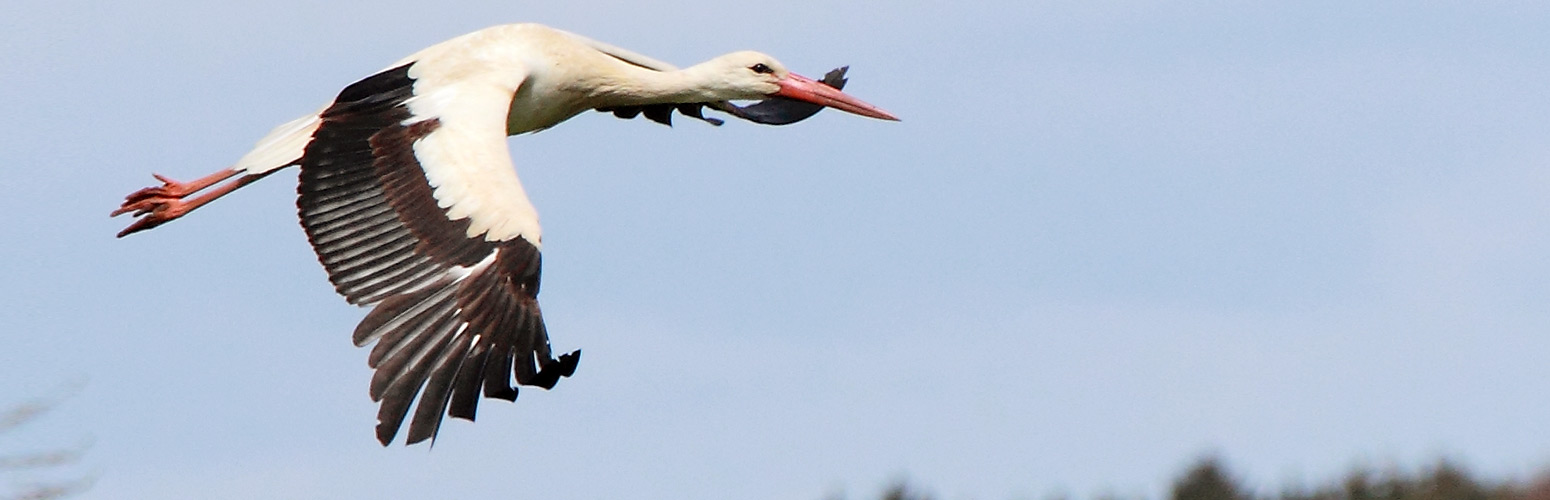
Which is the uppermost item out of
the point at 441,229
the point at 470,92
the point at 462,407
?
the point at 470,92

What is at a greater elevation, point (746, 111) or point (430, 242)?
point (746, 111)

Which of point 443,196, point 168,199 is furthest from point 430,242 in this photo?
point 168,199

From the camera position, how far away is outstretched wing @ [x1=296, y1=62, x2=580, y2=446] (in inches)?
393

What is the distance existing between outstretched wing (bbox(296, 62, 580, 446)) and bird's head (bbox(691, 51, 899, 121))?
1.67m

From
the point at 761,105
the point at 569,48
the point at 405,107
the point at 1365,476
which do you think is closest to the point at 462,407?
the point at 405,107

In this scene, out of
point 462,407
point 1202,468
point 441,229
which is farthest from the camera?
point 1202,468

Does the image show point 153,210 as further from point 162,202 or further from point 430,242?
point 430,242

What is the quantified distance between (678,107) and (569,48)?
3.29 feet

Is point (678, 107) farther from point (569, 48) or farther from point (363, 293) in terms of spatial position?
point (363, 293)

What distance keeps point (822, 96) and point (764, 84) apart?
1.12 ft

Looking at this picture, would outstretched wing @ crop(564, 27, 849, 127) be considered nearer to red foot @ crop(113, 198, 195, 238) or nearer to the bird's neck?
the bird's neck

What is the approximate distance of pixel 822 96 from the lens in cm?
1342

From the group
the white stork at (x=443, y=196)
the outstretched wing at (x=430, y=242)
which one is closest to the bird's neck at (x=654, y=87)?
the white stork at (x=443, y=196)

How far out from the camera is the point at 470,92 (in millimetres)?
11578
